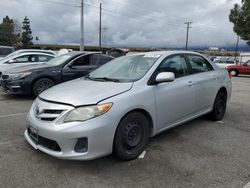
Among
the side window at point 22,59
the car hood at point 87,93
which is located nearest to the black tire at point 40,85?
the side window at point 22,59

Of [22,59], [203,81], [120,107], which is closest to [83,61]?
[22,59]

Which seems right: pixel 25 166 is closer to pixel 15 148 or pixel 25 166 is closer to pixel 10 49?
pixel 15 148

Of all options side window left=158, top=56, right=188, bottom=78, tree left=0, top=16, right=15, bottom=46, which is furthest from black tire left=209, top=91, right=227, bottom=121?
tree left=0, top=16, right=15, bottom=46

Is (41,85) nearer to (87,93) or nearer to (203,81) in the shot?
(87,93)

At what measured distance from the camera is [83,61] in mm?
7508

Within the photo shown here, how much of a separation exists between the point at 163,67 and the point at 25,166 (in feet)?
8.11

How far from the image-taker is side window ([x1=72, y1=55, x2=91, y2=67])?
24.1 ft

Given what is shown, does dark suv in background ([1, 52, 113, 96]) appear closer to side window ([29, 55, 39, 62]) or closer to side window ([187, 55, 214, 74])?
side window ([29, 55, 39, 62])

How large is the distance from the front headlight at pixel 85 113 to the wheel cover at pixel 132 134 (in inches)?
18.0

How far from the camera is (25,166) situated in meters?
2.99

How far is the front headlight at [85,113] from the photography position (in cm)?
269

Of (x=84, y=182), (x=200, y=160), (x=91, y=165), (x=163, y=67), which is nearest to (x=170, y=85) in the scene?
(x=163, y=67)

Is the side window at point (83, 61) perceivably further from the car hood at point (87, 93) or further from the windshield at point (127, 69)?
the car hood at point (87, 93)

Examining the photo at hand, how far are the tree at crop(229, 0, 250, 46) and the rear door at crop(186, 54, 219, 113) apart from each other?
71.7 feet
